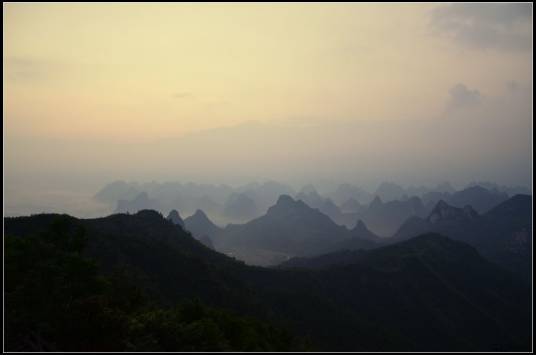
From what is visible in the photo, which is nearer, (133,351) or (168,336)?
(133,351)

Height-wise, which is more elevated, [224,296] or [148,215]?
[148,215]

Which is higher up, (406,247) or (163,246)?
(163,246)

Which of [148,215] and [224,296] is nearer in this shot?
[224,296]

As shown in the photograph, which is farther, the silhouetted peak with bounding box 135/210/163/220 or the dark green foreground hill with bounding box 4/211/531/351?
the silhouetted peak with bounding box 135/210/163/220

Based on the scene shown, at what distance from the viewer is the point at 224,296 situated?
57375mm

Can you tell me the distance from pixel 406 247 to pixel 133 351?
119421 mm

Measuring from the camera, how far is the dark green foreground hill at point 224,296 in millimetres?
19484

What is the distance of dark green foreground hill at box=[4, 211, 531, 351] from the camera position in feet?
63.9

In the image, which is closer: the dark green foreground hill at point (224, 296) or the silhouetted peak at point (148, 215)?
the dark green foreground hill at point (224, 296)

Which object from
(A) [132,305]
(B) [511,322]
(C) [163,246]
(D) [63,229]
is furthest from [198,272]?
(B) [511,322]

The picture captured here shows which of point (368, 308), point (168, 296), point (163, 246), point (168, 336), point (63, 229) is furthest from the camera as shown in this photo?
point (368, 308)

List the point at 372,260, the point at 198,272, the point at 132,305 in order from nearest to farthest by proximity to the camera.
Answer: the point at 132,305 < the point at 198,272 < the point at 372,260

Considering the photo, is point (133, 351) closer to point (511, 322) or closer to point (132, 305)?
point (132, 305)

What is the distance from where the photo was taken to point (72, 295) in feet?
73.8
